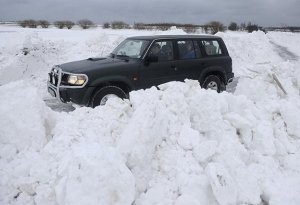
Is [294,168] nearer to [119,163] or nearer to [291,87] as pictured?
[119,163]

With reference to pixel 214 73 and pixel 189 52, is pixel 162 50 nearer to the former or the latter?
pixel 189 52

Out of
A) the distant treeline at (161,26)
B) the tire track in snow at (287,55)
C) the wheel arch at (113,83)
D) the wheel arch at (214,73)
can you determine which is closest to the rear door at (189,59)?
the wheel arch at (214,73)

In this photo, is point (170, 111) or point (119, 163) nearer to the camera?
point (119, 163)

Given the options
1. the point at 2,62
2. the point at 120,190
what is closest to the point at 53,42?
the point at 2,62

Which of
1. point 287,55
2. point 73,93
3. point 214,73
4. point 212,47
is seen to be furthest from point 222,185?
point 287,55

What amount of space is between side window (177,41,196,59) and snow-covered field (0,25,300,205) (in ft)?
8.79

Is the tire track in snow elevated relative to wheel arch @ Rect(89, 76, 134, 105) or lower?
lower

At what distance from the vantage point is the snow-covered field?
13.2 ft

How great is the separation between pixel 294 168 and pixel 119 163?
2.93 meters

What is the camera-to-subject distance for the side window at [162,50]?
836 centimetres

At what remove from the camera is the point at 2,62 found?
1288 centimetres

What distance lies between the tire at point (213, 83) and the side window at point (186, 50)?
2.61ft

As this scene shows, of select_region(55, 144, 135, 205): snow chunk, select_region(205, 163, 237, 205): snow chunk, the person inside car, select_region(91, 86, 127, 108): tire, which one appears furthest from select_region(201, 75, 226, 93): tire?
select_region(55, 144, 135, 205): snow chunk

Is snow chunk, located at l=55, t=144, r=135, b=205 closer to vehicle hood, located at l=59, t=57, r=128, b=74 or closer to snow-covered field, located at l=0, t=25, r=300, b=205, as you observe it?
snow-covered field, located at l=0, t=25, r=300, b=205
